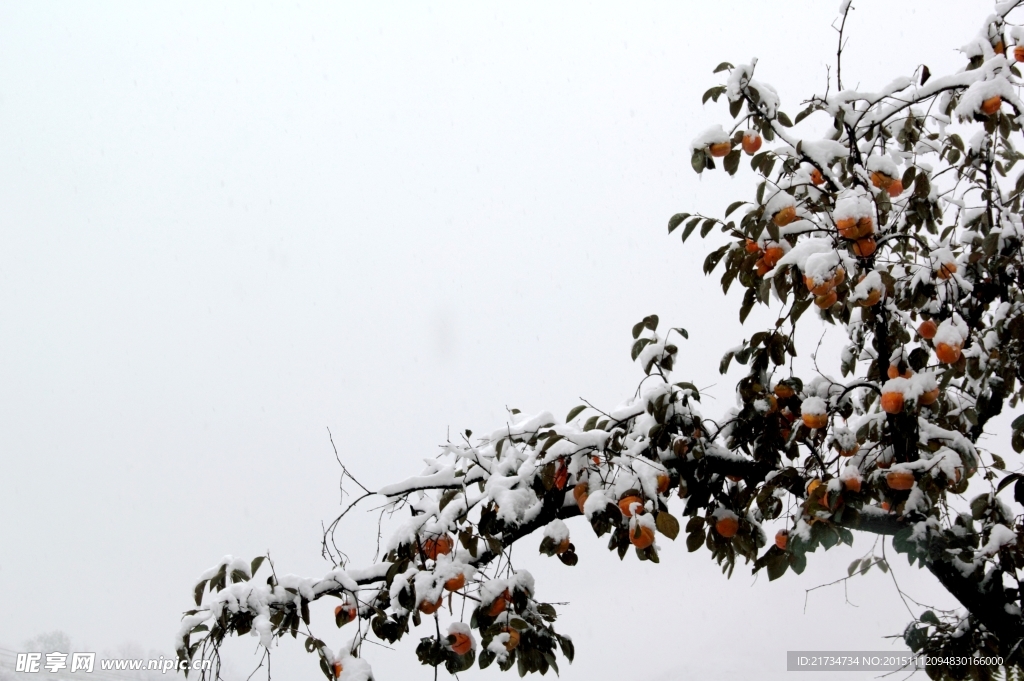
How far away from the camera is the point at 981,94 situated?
1454mm

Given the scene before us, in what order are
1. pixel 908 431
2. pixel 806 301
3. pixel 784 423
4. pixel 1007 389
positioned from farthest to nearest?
pixel 1007 389 < pixel 784 423 < pixel 806 301 < pixel 908 431

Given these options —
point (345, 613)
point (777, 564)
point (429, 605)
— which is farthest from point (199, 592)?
point (777, 564)

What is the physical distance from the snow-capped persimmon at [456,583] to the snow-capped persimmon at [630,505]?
350 millimetres

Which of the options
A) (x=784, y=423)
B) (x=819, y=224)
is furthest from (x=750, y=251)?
(x=784, y=423)

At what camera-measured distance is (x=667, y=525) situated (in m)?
1.44

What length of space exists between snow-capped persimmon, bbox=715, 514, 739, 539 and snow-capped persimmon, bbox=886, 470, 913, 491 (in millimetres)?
326

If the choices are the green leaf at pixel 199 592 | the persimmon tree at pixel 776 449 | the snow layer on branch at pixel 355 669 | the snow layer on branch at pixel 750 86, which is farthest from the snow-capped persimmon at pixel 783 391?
the green leaf at pixel 199 592

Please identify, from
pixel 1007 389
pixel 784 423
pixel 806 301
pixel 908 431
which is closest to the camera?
pixel 908 431

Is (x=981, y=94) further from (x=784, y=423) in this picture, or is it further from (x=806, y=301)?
(x=784, y=423)

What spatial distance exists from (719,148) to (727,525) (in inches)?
34.0

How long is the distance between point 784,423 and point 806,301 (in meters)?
0.30

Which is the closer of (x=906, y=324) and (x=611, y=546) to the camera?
(x=611, y=546)

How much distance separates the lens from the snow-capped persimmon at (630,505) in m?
1.43

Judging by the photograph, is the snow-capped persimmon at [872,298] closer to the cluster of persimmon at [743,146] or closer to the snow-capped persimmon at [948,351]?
the snow-capped persimmon at [948,351]
